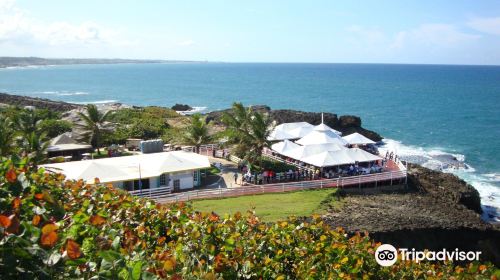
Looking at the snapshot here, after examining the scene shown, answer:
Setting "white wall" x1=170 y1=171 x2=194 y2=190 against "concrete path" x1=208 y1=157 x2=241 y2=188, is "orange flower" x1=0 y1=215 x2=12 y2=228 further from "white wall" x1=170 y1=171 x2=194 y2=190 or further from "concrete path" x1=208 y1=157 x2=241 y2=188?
"concrete path" x1=208 y1=157 x2=241 y2=188

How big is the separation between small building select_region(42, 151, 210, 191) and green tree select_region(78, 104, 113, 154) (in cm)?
532

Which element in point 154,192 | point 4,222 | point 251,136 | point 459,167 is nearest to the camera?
point 4,222

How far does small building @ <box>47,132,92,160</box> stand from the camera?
1044 inches

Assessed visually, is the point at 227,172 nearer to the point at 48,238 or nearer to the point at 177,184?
the point at 177,184

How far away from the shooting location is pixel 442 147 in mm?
49250

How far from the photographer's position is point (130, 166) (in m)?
22.5

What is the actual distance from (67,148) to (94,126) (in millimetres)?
2170

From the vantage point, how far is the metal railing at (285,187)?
67.2 ft

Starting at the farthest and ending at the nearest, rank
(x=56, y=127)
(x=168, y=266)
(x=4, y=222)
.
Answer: (x=56, y=127), (x=168, y=266), (x=4, y=222)

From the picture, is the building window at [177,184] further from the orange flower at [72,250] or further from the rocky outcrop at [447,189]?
the orange flower at [72,250]

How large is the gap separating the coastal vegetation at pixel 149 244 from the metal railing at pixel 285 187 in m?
12.7

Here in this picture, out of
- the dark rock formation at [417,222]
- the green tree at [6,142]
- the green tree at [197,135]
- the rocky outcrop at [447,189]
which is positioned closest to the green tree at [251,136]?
the green tree at [197,135]

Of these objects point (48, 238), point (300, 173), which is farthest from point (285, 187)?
point (48, 238)

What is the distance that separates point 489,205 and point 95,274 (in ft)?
102
